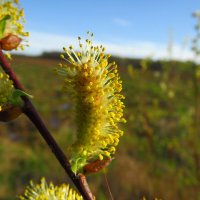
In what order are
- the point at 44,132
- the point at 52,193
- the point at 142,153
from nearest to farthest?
the point at 44,132, the point at 52,193, the point at 142,153

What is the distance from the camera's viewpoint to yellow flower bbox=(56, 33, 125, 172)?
39.8 inches

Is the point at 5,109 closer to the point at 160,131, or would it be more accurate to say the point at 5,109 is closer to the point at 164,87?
the point at 164,87

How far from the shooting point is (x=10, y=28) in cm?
114

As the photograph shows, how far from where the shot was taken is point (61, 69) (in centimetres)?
102

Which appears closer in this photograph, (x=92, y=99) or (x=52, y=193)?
(x=92, y=99)

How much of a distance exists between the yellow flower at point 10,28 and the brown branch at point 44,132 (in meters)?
0.07

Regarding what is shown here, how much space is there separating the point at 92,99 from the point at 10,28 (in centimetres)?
34

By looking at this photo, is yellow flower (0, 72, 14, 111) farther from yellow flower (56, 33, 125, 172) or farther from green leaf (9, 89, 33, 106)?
yellow flower (56, 33, 125, 172)

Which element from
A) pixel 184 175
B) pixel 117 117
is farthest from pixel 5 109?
pixel 184 175

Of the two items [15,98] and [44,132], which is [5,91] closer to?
[15,98]

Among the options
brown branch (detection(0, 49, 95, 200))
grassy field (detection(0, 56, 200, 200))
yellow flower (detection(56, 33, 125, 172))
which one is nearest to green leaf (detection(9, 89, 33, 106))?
brown branch (detection(0, 49, 95, 200))

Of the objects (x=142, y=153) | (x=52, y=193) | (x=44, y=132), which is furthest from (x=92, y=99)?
(x=142, y=153)

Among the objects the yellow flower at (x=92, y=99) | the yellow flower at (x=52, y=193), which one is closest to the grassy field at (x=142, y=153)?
the yellow flower at (x=52, y=193)

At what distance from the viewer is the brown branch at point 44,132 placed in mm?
973
